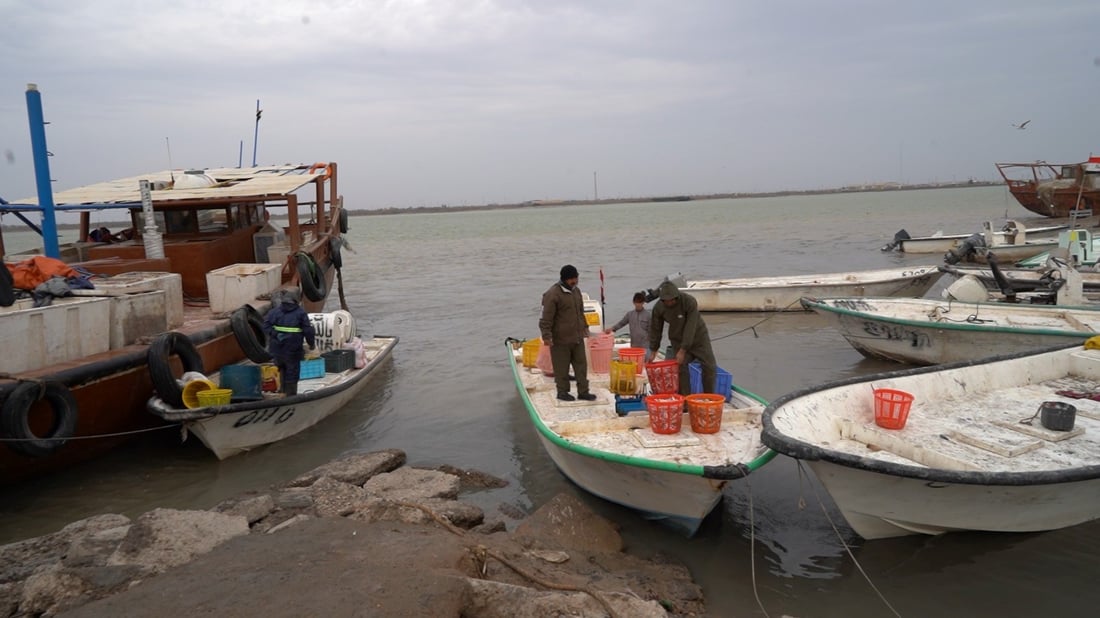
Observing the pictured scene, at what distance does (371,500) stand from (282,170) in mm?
11692

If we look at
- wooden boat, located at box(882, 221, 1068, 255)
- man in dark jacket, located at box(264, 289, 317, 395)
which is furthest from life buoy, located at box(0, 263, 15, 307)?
wooden boat, located at box(882, 221, 1068, 255)

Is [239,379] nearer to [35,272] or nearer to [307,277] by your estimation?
[35,272]

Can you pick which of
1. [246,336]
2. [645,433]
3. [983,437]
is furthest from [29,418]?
[983,437]

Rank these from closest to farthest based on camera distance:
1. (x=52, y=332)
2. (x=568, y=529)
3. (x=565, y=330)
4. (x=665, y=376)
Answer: (x=568, y=529) < (x=665, y=376) < (x=52, y=332) < (x=565, y=330)

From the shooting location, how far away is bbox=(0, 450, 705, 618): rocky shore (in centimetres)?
397

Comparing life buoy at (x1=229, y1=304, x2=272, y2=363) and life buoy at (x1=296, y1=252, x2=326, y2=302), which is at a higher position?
life buoy at (x1=296, y1=252, x2=326, y2=302)

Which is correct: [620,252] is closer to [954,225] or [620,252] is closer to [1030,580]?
[954,225]

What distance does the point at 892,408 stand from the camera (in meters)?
5.98

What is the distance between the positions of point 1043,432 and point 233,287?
10.6m

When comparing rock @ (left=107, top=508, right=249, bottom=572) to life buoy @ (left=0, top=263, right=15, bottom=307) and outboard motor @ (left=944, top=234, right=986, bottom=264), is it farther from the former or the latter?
outboard motor @ (left=944, top=234, right=986, bottom=264)

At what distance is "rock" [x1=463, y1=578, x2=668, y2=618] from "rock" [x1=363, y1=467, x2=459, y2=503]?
2378 millimetres

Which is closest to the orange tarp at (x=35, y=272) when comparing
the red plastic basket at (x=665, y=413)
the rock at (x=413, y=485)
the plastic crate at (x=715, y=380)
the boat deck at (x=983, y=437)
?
the rock at (x=413, y=485)

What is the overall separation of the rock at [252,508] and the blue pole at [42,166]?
6337mm

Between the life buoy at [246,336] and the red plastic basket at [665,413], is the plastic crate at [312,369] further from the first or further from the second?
the red plastic basket at [665,413]
